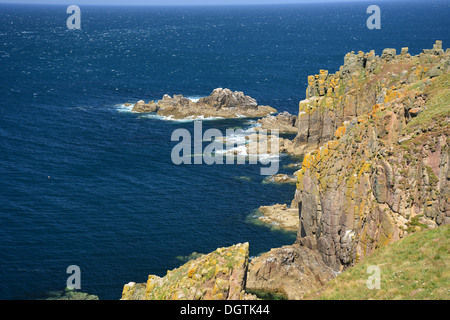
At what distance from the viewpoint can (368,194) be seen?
2238 inches

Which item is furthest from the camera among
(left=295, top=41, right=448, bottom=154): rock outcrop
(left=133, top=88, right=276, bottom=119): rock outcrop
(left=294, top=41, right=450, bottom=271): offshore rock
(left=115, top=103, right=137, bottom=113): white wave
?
(left=115, top=103, right=137, bottom=113): white wave

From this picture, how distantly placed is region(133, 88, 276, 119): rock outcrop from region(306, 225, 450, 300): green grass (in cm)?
10763

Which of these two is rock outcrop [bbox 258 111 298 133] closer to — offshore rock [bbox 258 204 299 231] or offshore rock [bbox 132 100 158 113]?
offshore rock [bbox 132 100 158 113]

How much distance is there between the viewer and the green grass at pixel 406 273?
36678 millimetres

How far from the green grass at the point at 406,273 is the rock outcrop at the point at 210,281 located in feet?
20.0

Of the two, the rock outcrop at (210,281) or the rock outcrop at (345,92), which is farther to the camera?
the rock outcrop at (345,92)

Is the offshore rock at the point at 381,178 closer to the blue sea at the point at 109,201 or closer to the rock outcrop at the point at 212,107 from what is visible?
the blue sea at the point at 109,201

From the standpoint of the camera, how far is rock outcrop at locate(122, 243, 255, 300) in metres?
42.3

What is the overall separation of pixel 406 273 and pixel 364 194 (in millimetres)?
18781

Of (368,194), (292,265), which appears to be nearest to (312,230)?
(292,265)

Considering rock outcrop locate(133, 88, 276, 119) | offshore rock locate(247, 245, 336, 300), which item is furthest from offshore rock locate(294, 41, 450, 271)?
rock outcrop locate(133, 88, 276, 119)

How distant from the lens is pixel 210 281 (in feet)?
142

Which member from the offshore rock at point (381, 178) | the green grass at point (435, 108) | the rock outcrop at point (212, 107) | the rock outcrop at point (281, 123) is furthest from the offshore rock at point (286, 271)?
the rock outcrop at point (212, 107)

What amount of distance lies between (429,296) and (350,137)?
1204 inches
